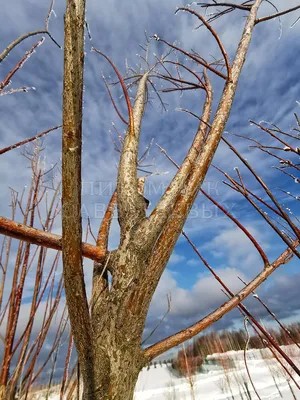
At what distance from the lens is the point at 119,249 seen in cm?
83

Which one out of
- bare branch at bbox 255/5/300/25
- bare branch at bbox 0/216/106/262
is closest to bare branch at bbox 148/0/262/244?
bare branch at bbox 0/216/106/262

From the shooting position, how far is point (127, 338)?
28.6 inches

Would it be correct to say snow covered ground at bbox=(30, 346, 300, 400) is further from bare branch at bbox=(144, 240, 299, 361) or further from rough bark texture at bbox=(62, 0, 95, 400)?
rough bark texture at bbox=(62, 0, 95, 400)

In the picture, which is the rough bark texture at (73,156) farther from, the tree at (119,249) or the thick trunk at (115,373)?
the thick trunk at (115,373)

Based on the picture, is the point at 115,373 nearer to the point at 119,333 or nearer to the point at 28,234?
the point at 119,333

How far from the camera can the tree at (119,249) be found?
0.57 meters

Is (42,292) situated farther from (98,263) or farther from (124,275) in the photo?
(124,275)

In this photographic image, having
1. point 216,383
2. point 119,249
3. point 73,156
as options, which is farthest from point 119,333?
point 216,383

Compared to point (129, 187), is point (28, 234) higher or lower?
lower

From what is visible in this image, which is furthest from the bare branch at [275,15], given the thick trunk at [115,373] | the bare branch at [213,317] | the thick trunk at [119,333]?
the thick trunk at [115,373]

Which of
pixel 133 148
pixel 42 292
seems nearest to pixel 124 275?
pixel 133 148

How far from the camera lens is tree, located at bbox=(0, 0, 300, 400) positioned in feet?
1.86

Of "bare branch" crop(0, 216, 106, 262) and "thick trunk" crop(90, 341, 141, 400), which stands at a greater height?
"bare branch" crop(0, 216, 106, 262)

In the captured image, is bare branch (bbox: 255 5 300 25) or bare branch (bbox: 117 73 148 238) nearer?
bare branch (bbox: 117 73 148 238)
